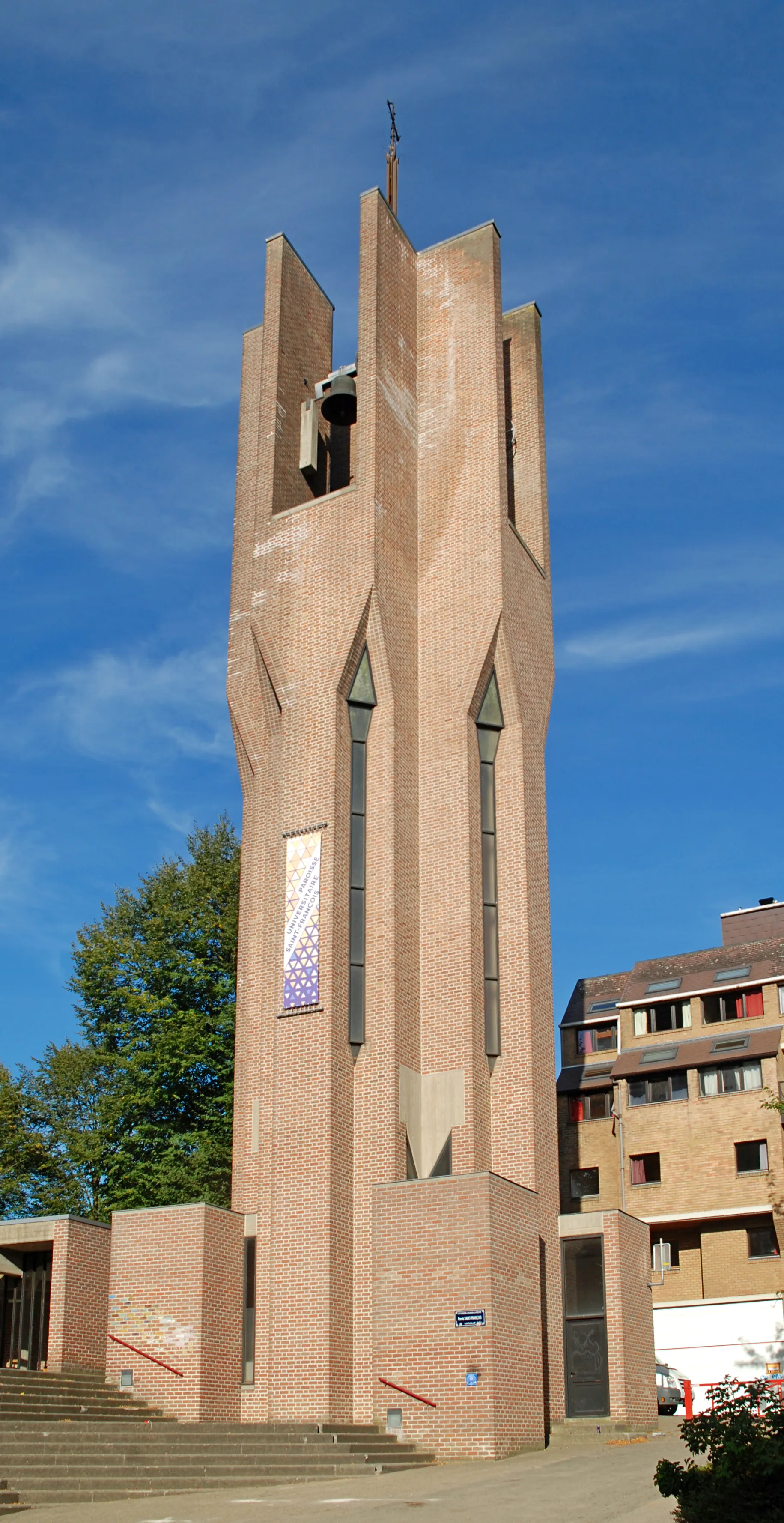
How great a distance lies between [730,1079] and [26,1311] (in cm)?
2129

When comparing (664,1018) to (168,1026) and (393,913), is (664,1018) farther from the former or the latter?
(393,913)

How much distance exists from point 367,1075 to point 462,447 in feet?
43.7

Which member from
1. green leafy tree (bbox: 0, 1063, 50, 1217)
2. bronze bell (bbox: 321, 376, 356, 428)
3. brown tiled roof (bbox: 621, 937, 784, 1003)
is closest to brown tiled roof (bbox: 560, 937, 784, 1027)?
brown tiled roof (bbox: 621, 937, 784, 1003)

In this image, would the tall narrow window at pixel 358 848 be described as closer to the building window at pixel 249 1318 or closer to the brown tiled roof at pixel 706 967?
the building window at pixel 249 1318

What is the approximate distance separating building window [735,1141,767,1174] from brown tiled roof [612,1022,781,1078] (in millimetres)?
2264

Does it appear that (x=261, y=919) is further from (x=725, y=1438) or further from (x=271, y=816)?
(x=725, y=1438)

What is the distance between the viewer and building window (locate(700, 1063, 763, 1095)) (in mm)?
40719

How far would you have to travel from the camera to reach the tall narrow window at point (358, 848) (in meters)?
26.3

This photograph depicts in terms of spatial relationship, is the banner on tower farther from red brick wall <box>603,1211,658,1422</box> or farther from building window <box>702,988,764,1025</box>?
building window <box>702,988,764,1025</box>

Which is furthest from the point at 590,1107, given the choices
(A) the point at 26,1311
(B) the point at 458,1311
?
(B) the point at 458,1311

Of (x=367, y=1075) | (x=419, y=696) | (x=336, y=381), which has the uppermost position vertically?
(x=336, y=381)

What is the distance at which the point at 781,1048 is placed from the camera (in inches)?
1594

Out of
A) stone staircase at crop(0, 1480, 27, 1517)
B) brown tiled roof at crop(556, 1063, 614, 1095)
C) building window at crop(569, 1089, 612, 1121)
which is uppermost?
brown tiled roof at crop(556, 1063, 614, 1095)

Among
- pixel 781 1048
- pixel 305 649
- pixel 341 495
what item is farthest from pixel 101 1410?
pixel 781 1048
